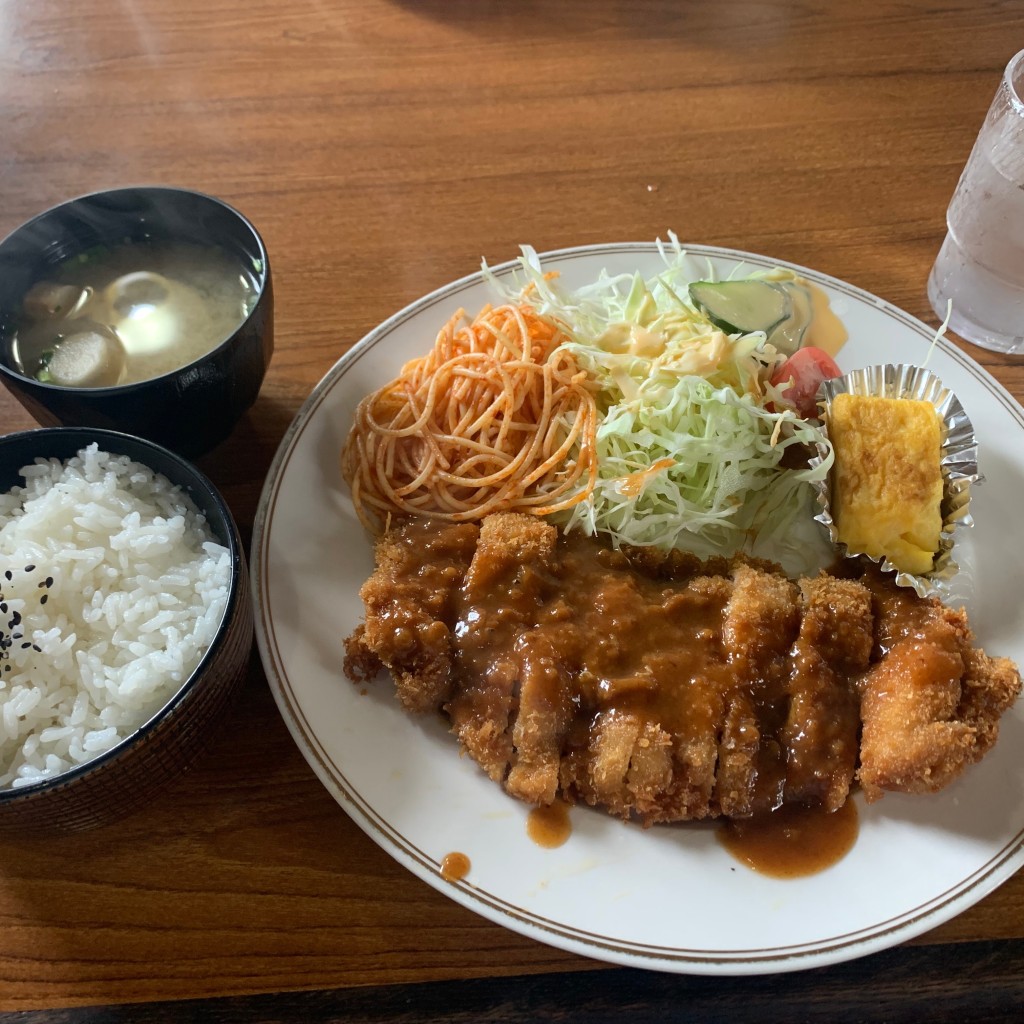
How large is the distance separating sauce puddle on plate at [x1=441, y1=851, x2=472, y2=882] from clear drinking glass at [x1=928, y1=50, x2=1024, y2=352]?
6.86 ft

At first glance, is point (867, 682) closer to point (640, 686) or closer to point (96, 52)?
point (640, 686)

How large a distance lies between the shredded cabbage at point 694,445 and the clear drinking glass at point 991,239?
67 centimetres

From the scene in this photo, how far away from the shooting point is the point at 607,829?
5.61 ft

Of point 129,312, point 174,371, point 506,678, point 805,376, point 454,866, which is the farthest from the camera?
point 805,376

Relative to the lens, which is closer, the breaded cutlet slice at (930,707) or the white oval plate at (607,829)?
the white oval plate at (607,829)

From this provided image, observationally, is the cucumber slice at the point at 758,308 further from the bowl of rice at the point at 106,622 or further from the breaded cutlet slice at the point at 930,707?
the bowl of rice at the point at 106,622

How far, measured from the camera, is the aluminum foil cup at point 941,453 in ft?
6.68

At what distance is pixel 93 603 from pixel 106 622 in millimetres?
52

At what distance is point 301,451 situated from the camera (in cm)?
215

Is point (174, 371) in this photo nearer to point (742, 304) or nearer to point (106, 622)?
point (106, 622)

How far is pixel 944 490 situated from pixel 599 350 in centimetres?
97

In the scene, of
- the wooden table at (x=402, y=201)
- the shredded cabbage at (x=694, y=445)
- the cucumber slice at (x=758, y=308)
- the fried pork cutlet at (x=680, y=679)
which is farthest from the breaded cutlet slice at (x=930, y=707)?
the cucumber slice at (x=758, y=308)

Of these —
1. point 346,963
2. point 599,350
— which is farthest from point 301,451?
point 346,963

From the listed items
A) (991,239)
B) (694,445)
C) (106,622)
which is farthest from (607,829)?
(991,239)
